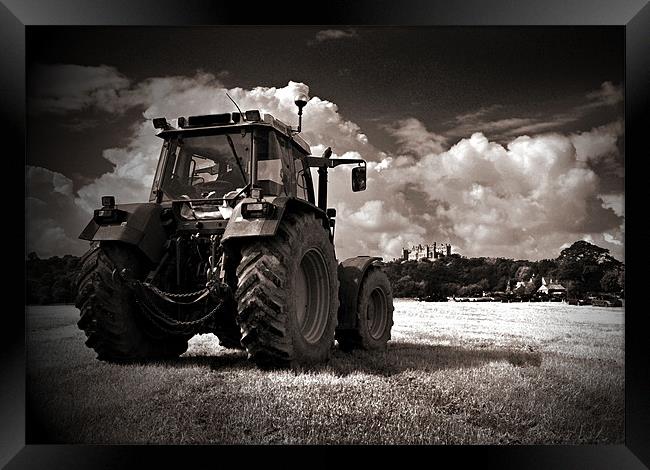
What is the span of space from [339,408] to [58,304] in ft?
8.52

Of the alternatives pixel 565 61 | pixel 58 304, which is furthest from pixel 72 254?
pixel 565 61

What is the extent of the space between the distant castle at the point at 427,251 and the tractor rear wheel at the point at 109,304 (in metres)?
2.55

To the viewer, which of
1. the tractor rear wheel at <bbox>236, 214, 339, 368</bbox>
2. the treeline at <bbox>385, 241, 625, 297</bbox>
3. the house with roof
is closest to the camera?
the tractor rear wheel at <bbox>236, 214, 339, 368</bbox>

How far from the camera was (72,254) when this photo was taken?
5645 millimetres

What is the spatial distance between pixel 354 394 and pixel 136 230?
88.6 inches

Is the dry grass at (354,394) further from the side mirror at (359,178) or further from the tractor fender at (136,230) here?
the side mirror at (359,178)

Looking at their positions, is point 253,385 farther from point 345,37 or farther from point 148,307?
point 345,37

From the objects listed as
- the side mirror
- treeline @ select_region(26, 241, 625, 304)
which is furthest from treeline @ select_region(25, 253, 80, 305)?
the side mirror

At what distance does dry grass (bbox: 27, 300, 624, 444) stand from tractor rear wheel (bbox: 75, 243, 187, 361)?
197 millimetres

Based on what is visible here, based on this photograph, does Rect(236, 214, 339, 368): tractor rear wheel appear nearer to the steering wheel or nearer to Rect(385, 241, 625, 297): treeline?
the steering wheel

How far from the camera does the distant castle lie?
240 inches

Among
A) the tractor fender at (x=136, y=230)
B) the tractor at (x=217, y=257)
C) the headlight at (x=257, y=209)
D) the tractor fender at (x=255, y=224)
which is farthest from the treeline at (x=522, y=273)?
the tractor fender at (x=136, y=230)

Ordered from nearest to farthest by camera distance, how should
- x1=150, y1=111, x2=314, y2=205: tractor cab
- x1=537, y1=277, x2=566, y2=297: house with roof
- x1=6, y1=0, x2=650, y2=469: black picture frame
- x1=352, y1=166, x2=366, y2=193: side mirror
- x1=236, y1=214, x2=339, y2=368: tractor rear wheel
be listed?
x1=236, y1=214, x2=339, y2=368: tractor rear wheel → x1=6, y1=0, x2=650, y2=469: black picture frame → x1=150, y1=111, x2=314, y2=205: tractor cab → x1=537, y1=277, x2=566, y2=297: house with roof → x1=352, y1=166, x2=366, y2=193: side mirror
